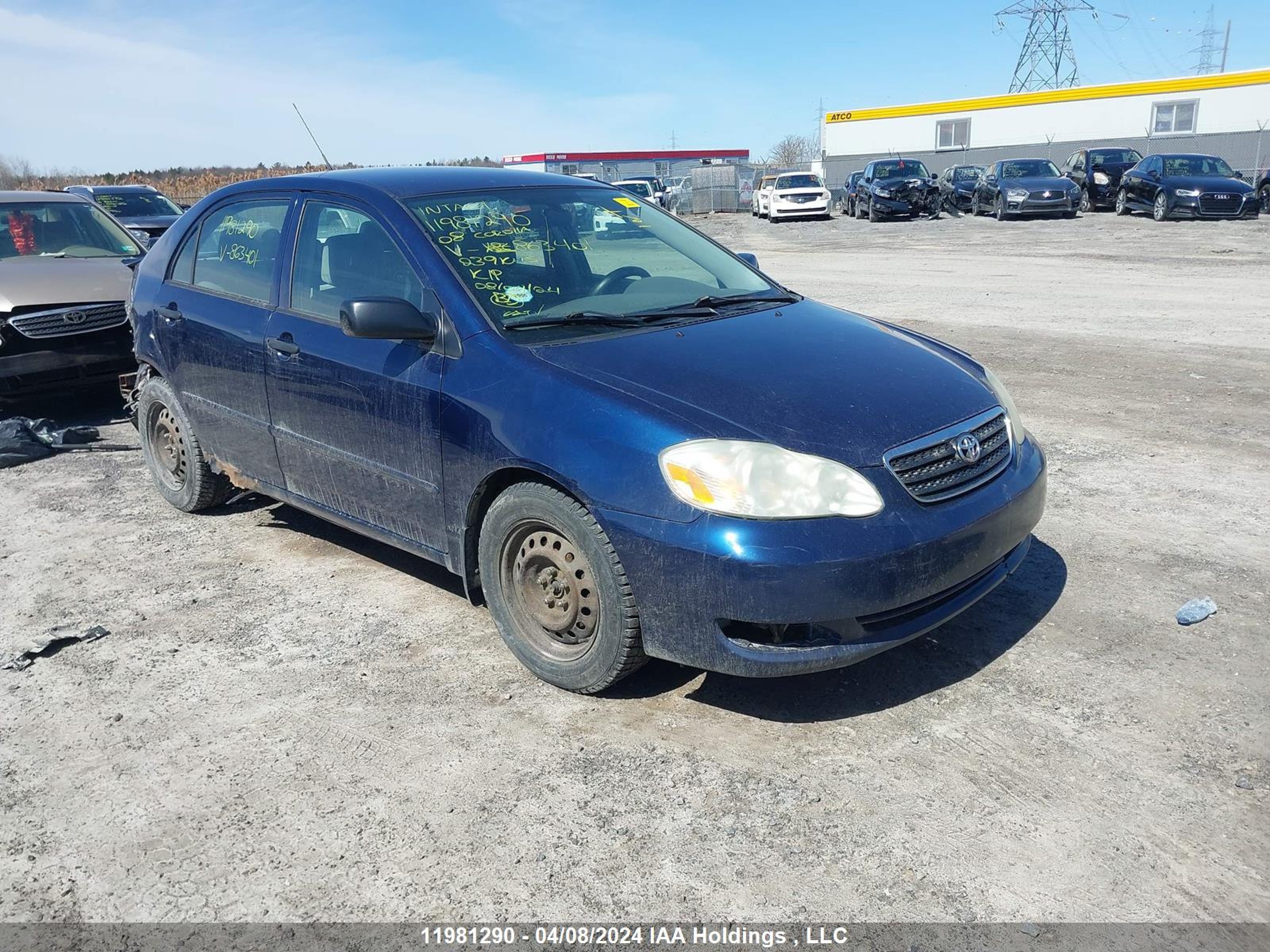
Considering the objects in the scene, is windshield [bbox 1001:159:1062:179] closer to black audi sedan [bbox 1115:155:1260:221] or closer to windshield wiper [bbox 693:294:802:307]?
black audi sedan [bbox 1115:155:1260:221]

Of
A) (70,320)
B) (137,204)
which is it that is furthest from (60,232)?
(137,204)

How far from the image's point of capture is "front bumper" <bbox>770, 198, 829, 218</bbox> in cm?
3309

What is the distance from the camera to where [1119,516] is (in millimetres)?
5250

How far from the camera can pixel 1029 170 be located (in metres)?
27.6

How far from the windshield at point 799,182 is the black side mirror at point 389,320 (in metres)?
31.3

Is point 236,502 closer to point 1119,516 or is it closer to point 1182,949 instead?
point 1119,516

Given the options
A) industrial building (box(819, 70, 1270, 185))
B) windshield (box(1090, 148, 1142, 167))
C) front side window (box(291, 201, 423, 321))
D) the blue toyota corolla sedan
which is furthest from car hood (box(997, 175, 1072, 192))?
front side window (box(291, 201, 423, 321))

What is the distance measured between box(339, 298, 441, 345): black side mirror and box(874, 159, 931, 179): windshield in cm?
2908

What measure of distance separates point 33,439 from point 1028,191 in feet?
81.3

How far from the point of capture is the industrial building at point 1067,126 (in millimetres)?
36688

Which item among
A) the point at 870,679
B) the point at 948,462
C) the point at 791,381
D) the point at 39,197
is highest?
the point at 39,197

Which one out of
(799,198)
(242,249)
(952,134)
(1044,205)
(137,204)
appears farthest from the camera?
(952,134)

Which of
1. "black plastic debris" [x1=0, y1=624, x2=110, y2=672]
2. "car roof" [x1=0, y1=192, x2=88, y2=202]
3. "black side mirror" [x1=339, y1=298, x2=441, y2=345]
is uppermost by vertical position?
"car roof" [x1=0, y1=192, x2=88, y2=202]

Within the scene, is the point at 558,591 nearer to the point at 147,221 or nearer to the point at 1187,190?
the point at 147,221
